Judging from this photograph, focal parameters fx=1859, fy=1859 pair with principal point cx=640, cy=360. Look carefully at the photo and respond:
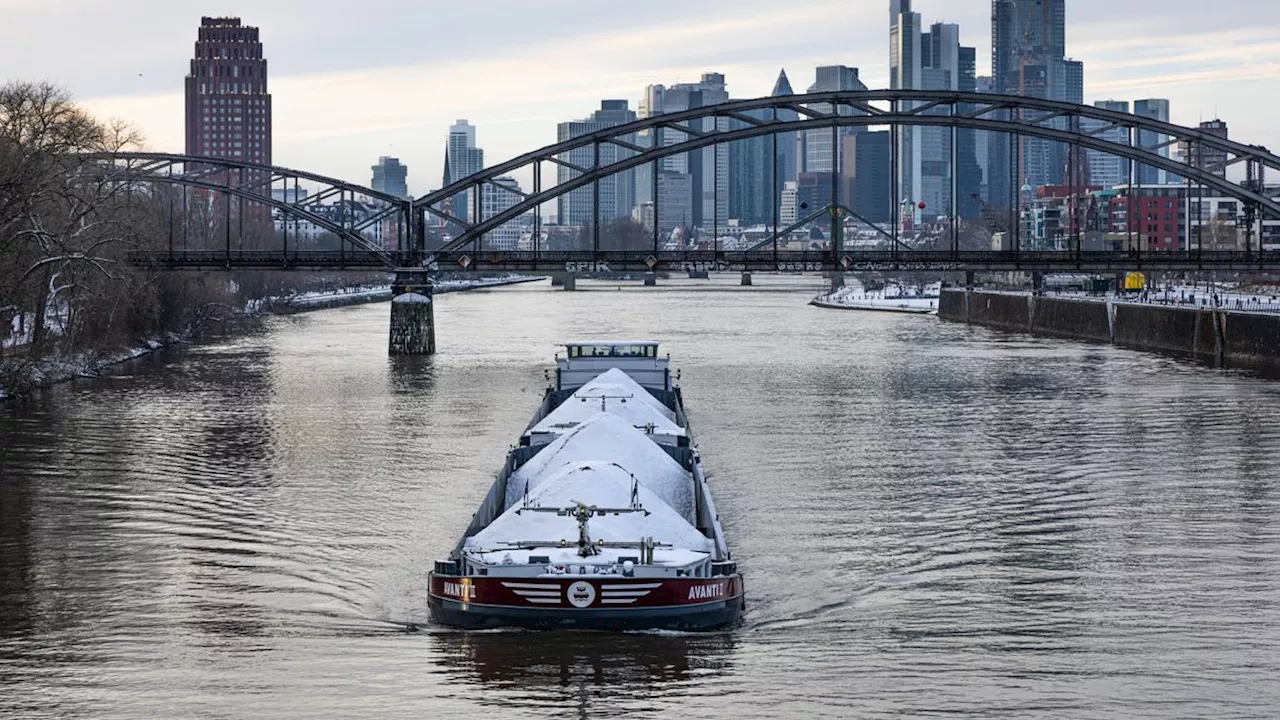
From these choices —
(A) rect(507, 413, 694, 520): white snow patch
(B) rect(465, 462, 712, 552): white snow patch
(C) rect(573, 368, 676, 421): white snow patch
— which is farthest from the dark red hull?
(C) rect(573, 368, 676, 421): white snow patch

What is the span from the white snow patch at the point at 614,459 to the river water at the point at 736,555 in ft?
5.17

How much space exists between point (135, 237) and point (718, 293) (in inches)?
4022

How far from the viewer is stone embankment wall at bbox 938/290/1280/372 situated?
7050 cm

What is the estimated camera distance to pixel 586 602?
840 inches

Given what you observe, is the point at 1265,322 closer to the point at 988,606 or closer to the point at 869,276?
the point at 988,606

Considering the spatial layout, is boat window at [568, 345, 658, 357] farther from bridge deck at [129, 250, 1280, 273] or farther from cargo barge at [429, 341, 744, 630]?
bridge deck at [129, 250, 1280, 273]

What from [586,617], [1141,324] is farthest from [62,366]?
[1141,324]

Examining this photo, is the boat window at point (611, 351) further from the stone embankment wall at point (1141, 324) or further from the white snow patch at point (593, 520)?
the stone embankment wall at point (1141, 324)

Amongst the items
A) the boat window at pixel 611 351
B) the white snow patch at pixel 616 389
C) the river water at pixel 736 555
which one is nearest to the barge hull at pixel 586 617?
the river water at pixel 736 555

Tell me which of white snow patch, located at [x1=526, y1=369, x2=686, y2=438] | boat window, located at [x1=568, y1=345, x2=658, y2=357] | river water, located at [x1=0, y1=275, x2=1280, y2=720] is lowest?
river water, located at [x1=0, y1=275, x2=1280, y2=720]

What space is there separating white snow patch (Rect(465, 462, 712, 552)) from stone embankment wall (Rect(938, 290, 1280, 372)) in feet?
156

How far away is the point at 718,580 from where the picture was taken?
2184 centimetres

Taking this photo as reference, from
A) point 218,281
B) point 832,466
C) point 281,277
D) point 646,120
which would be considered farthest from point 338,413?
point 281,277

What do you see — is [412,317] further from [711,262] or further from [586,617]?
[586,617]
